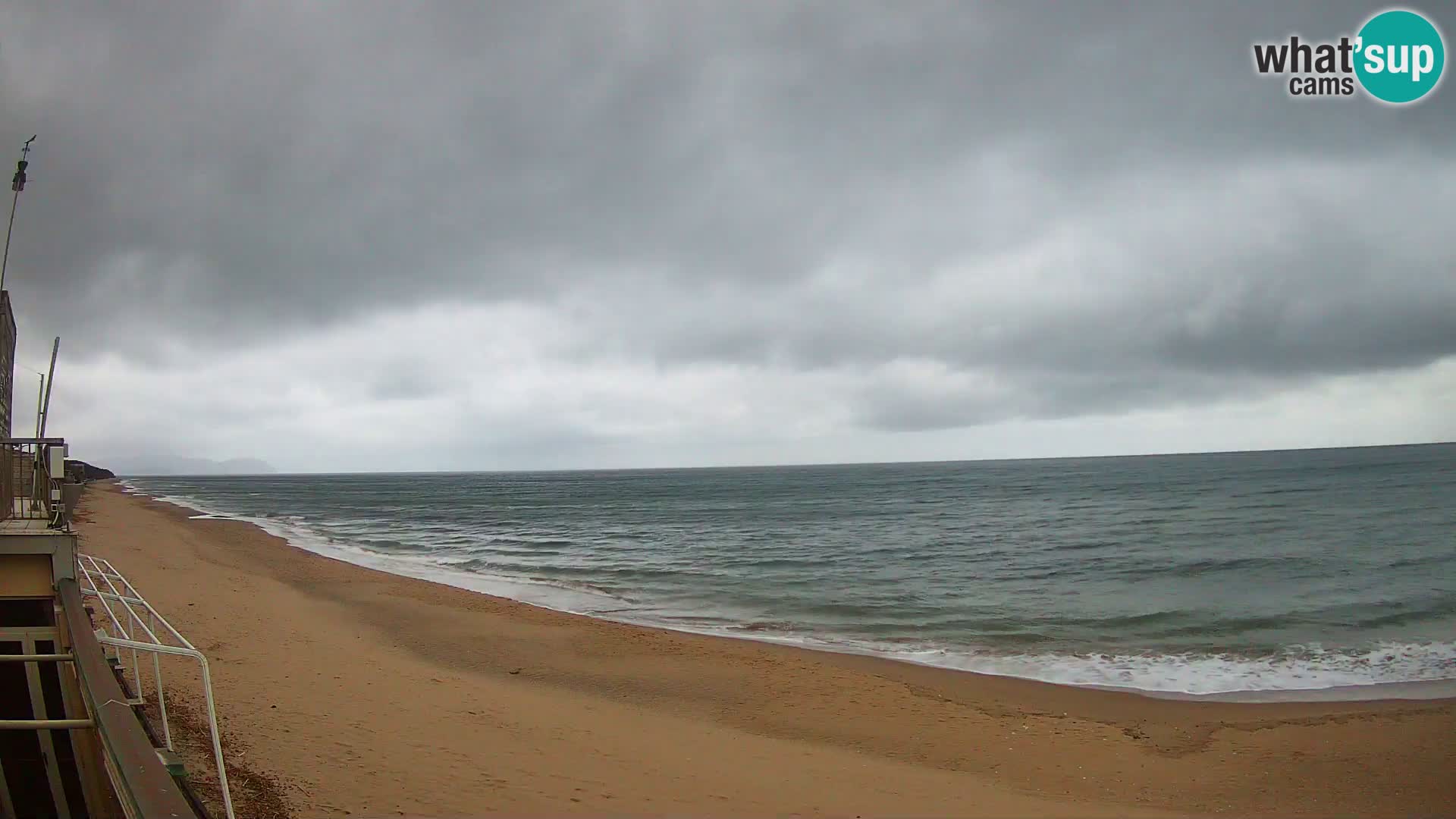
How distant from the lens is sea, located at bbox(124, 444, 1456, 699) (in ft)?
49.8

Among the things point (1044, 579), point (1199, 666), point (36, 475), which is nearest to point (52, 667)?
point (36, 475)

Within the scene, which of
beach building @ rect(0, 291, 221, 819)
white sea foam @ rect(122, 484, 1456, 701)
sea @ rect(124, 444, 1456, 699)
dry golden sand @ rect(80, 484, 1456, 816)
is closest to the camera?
beach building @ rect(0, 291, 221, 819)

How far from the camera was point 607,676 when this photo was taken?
1348 centimetres

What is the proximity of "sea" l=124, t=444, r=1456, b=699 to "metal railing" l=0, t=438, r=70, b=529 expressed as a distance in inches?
479

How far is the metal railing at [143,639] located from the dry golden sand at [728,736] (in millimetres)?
590

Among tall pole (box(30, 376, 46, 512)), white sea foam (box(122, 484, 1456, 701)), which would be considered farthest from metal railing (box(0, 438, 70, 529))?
white sea foam (box(122, 484, 1456, 701))

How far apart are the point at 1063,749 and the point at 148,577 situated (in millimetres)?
22080

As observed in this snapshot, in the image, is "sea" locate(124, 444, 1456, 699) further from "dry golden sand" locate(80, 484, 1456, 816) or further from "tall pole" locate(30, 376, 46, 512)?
"tall pole" locate(30, 376, 46, 512)

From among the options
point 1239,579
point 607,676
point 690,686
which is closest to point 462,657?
point 607,676

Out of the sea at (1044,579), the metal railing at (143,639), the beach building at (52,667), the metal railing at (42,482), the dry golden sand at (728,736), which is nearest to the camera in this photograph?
the metal railing at (143,639)

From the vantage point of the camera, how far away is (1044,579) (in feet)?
83.2

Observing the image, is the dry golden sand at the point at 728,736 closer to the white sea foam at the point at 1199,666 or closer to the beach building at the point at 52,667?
the white sea foam at the point at 1199,666

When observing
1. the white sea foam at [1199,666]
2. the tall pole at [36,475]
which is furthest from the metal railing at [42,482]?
the white sea foam at [1199,666]

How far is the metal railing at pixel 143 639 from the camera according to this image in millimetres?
4582
